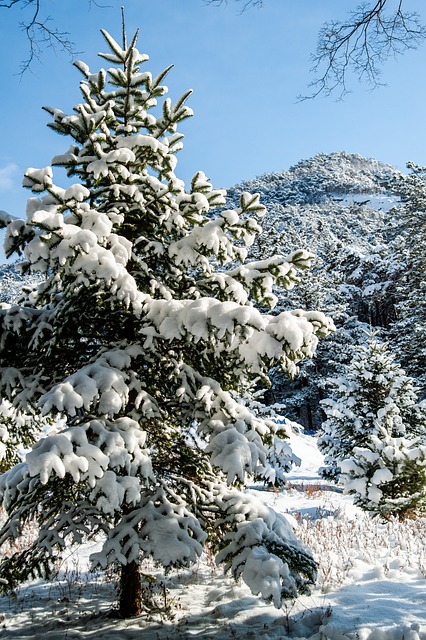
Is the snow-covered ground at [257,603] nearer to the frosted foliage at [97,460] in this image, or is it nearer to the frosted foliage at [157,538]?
the frosted foliage at [157,538]

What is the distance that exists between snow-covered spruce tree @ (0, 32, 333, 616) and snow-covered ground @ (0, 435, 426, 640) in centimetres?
38

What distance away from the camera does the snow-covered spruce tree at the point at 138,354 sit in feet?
10.9

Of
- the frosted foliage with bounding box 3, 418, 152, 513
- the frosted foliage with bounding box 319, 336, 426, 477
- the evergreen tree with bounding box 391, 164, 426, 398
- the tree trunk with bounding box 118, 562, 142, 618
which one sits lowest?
the tree trunk with bounding box 118, 562, 142, 618

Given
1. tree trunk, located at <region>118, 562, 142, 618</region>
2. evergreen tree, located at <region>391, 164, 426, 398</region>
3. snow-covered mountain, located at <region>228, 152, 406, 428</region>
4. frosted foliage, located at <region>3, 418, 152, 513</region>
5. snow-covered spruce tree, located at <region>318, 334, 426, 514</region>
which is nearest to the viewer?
frosted foliage, located at <region>3, 418, 152, 513</region>

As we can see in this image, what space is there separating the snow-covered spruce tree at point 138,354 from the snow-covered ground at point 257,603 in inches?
14.9

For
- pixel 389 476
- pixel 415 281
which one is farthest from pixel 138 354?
pixel 415 281

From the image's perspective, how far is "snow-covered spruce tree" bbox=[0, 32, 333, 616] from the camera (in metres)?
3.33

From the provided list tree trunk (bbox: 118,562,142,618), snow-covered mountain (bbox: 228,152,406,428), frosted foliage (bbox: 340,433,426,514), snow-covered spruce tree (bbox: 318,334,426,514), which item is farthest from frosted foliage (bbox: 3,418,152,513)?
snow-covered mountain (bbox: 228,152,406,428)

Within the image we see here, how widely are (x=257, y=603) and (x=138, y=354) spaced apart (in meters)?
2.80

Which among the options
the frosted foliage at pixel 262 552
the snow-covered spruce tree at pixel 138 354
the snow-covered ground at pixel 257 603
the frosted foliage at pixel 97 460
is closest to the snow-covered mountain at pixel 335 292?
the snow-covered ground at pixel 257 603

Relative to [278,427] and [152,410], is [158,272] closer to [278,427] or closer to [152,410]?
[152,410]

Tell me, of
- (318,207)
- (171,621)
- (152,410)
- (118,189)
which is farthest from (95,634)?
(318,207)

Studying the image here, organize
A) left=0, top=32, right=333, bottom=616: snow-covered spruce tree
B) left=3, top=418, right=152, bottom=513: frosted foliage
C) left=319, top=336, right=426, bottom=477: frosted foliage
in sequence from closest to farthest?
left=3, top=418, right=152, bottom=513: frosted foliage
left=0, top=32, right=333, bottom=616: snow-covered spruce tree
left=319, top=336, right=426, bottom=477: frosted foliage

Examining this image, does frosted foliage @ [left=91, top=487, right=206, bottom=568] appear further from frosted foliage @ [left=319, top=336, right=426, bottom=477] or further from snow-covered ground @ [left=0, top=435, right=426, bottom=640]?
frosted foliage @ [left=319, top=336, right=426, bottom=477]
